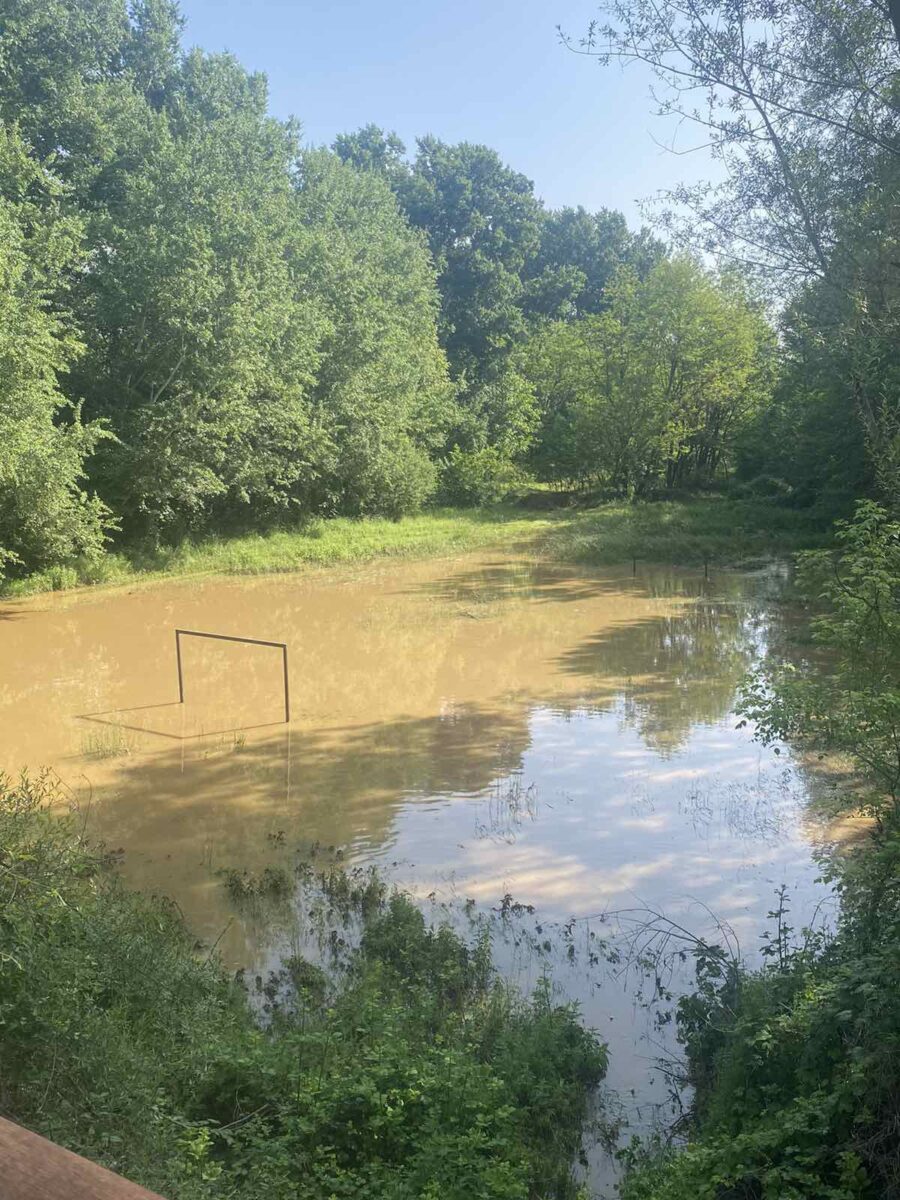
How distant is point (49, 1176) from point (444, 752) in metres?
11.1

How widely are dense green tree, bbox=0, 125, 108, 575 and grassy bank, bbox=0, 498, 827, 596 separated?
54.5 inches

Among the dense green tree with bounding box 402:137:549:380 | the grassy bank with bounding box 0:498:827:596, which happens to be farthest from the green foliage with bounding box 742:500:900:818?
the dense green tree with bounding box 402:137:549:380

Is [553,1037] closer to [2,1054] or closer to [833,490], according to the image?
[2,1054]

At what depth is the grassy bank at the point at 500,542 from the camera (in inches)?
992

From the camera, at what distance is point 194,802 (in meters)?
10.4

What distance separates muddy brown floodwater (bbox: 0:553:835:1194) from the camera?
819cm

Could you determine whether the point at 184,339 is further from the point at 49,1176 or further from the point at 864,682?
the point at 49,1176

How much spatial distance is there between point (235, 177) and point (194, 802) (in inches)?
988

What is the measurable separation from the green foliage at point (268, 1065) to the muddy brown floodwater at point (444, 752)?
545 millimetres

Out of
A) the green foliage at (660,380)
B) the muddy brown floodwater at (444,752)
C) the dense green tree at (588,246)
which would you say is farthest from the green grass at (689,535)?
the dense green tree at (588,246)

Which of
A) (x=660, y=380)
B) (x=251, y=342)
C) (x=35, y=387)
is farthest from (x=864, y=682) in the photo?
(x=660, y=380)

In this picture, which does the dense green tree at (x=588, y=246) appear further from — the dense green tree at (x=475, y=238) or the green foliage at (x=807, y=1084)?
the green foliage at (x=807, y=1084)

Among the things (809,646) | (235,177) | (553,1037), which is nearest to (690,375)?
(235,177)

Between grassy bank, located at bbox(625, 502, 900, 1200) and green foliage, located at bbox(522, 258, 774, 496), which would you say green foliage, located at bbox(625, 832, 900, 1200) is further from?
green foliage, located at bbox(522, 258, 774, 496)
